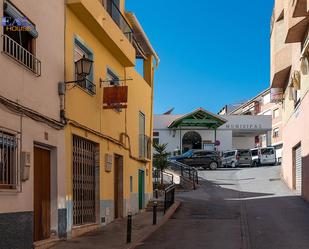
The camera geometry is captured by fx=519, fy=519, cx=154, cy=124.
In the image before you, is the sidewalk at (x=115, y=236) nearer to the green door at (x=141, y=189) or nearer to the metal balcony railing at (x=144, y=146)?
the green door at (x=141, y=189)

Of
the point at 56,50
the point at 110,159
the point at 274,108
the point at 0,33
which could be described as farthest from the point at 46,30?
the point at 274,108

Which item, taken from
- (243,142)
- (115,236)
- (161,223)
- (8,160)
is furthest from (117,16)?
(243,142)

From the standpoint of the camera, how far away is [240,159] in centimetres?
4616

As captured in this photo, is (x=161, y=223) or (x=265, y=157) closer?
(x=161, y=223)

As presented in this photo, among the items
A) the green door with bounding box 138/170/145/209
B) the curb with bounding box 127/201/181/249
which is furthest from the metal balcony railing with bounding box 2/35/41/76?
the green door with bounding box 138/170/145/209

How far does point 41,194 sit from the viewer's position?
11.7 metres

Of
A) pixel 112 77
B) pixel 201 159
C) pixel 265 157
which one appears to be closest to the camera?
pixel 112 77

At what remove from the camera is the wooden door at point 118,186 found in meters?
18.2

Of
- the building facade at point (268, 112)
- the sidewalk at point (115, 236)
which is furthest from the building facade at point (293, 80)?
the building facade at point (268, 112)

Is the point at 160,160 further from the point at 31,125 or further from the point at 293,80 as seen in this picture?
the point at 31,125

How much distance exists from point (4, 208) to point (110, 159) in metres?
7.34

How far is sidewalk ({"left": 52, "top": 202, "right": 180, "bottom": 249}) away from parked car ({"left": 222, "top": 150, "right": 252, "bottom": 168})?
1092 inches

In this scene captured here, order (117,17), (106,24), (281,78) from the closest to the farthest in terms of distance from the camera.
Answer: (106,24) < (117,17) < (281,78)

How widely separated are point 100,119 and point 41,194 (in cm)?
452
